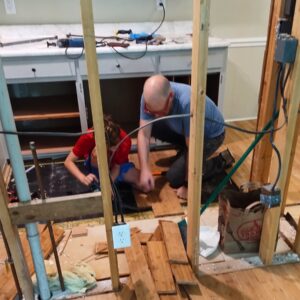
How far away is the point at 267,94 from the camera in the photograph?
1695 millimetres

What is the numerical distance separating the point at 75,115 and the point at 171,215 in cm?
109

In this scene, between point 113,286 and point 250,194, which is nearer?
point 113,286

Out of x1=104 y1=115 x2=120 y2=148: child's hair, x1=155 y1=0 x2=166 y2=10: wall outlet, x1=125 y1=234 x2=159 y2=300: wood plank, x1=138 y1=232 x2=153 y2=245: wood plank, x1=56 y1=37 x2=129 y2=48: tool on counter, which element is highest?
x1=155 y1=0 x2=166 y2=10: wall outlet

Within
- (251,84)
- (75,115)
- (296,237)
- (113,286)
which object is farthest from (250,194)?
(251,84)

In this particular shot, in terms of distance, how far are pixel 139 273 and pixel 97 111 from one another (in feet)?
2.52

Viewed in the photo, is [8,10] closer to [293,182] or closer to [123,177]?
[123,177]

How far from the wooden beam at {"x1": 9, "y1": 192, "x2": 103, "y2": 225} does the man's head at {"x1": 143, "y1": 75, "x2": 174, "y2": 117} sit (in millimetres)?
666

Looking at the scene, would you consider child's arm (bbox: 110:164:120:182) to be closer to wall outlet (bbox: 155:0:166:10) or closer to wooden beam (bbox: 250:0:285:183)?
wooden beam (bbox: 250:0:285:183)

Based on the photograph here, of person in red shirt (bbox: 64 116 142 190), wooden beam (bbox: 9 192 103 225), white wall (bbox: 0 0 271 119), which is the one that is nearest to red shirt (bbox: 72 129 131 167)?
person in red shirt (bbox: 64 116 142 190)

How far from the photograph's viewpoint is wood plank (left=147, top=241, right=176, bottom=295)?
4.42 feet

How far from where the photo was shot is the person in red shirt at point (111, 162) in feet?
6.22

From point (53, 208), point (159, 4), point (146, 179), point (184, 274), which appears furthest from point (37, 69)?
point (184, 274)

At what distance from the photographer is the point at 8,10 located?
2549 millimetres

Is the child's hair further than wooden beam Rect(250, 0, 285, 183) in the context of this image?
Yes
